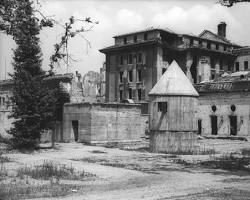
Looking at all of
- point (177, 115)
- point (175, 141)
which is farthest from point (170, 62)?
point (175, 141)

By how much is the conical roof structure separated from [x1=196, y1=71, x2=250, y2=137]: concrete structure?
55.2 ft

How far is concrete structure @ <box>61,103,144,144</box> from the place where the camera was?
39625 mm

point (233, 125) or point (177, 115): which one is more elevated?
point (177, 115)

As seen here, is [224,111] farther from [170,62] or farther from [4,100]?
[4,100]

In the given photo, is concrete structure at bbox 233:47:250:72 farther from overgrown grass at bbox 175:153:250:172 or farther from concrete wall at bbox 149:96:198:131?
overgrown grass at bbox 175:153:250:172

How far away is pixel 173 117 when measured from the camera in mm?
30328

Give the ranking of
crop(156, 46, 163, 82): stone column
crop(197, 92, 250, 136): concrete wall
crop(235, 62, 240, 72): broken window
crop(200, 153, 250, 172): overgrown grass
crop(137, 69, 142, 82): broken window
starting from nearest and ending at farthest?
1. crop(200, 153, 250, 172): overgrown grass
2. crop(197, 92, 250, 136): concrete wall
3. crop(156, 46, 163, 82): stone column
4. crop(137, 69, 142, 82): broken window
5. crop(235, 62, 240, 72): broken window

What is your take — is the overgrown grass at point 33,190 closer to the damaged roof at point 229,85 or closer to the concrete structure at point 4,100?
the damaged roof at point 229,85

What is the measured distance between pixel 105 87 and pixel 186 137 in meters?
36.8

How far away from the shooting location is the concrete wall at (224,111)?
46188 mm

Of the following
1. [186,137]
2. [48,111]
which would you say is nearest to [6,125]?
[48,111]

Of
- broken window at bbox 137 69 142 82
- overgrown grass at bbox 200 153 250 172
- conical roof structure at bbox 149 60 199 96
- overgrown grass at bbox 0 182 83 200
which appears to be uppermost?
broken window at bbox 137 69 142 82

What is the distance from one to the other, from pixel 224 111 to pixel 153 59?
14.2 metres

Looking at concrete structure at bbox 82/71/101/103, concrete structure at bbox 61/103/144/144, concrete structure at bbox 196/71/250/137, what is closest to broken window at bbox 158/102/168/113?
concrete structure at bbox 61/103/144/144
